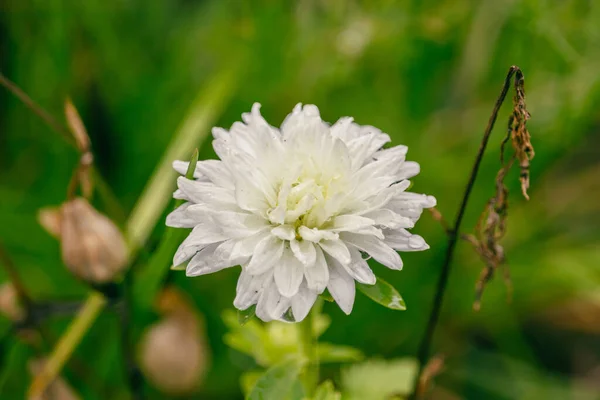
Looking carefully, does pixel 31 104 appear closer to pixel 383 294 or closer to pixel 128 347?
pixel 128 347

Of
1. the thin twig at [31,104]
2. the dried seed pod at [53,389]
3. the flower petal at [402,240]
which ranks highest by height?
the thin twig at [31,104]

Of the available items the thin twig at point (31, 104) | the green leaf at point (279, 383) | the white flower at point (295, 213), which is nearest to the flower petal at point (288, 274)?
the white flower at point (295, 213)

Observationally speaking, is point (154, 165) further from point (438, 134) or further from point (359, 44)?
point (438, 134)

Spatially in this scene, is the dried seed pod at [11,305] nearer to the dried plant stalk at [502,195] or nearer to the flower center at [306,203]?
the flower center at [306,203]

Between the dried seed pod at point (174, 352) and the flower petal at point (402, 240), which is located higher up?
the flower petal at point (402, 240)

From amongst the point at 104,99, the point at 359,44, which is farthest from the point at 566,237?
the point at 104,99

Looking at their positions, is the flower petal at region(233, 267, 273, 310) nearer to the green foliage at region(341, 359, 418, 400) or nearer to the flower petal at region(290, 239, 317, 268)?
the flower petal at region(290, 239, 317, 268)

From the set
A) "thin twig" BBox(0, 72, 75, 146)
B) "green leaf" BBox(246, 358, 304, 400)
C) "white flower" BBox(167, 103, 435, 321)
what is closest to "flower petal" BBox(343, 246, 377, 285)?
"white flower" BBox(167, 103, 435, 321)
